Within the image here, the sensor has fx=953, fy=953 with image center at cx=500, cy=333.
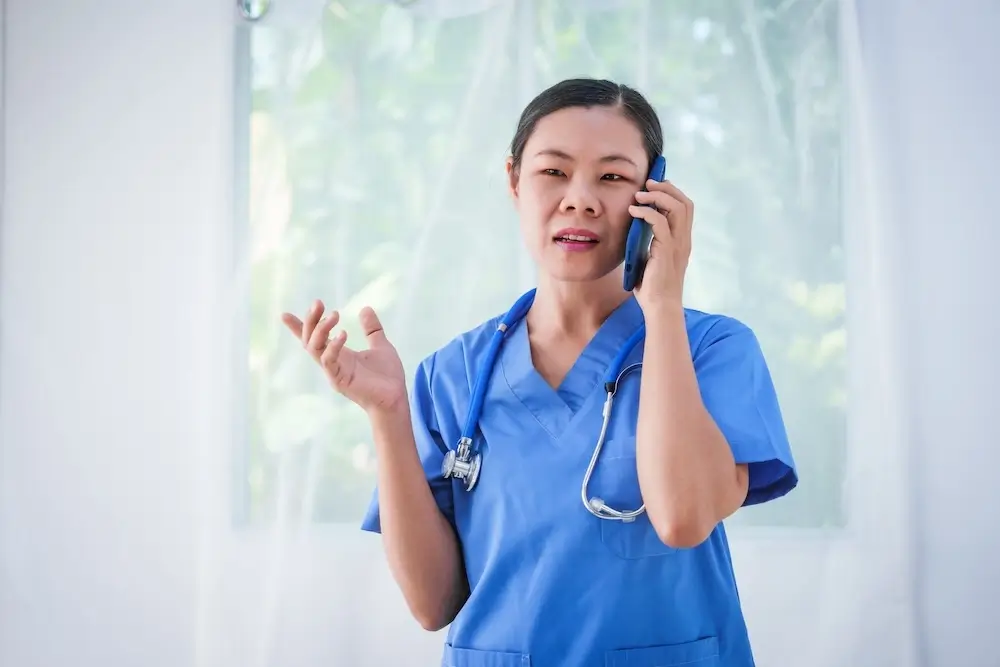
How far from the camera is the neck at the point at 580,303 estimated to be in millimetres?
1198

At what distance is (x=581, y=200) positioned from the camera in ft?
3.61

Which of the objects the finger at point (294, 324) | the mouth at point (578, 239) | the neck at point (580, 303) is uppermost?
the mouth at point (578, 239)

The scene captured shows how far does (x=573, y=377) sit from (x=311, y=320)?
34 cm

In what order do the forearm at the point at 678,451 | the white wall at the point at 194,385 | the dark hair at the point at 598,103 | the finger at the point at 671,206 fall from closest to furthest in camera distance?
the forearm at the point at 678,451, the finger at the point at 671,206, the dark hair at the point at 598,103, the white wall at the point at 194,385

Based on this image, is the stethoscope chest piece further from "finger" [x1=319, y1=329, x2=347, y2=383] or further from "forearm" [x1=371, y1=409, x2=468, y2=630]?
"finger" [x1=319, y1=329, x2=347, y2=383]

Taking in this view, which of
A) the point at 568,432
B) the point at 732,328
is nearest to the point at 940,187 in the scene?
the point at 732,328

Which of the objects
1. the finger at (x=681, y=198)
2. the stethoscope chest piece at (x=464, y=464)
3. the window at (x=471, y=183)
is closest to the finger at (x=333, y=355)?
the stethoscope chest piece at (x=464, y=464)

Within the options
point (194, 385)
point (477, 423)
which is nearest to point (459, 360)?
point (477, 423)

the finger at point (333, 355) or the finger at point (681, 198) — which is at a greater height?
the finger at point (681, 198)

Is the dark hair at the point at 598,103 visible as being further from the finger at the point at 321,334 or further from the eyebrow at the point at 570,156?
the finger at the point at 321,334

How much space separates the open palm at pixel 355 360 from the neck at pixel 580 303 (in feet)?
0.71

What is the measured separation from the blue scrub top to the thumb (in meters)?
0.16

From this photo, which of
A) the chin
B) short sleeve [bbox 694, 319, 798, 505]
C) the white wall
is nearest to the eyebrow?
the chin

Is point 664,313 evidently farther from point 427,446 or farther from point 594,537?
point 427,446
